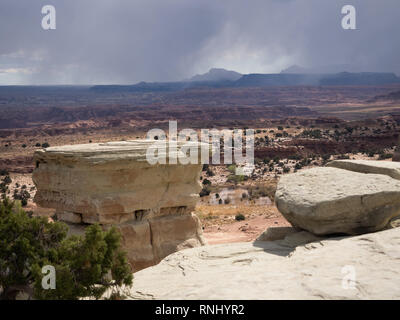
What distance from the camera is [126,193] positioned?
10391 millimetres

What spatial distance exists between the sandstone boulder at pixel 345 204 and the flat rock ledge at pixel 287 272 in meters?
0.43

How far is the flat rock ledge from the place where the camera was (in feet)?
18.8

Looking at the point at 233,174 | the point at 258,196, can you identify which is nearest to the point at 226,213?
the point at 258,196

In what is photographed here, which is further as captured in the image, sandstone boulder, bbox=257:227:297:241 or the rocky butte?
the rocky butte

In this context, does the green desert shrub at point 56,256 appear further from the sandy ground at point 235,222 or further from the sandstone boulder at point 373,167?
the sandy ground at point 235,222

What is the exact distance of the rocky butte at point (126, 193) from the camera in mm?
10102

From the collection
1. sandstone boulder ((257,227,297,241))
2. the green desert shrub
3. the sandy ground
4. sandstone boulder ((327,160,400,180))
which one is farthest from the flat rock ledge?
the sandy ground

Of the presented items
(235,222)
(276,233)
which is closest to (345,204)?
(276,233)

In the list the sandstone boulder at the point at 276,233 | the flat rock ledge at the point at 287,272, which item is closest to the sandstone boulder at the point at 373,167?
the flat rock ledge at the point at 287,272

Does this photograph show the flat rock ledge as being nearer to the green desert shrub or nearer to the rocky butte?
the green desert shrub

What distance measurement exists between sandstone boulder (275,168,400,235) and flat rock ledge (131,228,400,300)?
428mm

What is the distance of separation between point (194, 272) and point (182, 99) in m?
134
